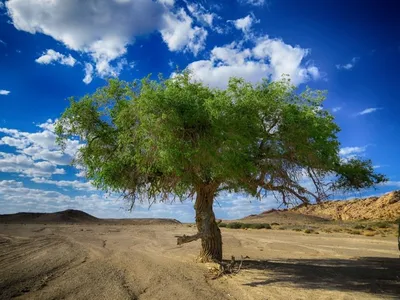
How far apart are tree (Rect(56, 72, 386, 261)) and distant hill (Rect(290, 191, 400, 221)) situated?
47718mm

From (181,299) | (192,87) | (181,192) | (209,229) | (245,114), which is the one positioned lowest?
(181,299)

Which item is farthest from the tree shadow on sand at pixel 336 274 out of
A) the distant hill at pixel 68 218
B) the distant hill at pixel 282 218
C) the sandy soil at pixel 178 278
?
the distant hill at pixel 68 218

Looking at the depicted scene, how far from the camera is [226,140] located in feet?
36.0

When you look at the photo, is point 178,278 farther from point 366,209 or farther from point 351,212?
point 351,212

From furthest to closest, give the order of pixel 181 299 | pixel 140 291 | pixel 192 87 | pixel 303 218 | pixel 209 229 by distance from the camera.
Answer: pixel 303 218 < pixel 209 229 < pixel 192 87 < pixel 140 291 < pixel 181 299

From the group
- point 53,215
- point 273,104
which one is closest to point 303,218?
point 53,215

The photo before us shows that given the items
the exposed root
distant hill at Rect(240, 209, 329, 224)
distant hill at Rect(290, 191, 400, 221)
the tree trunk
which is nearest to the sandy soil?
the exposed root

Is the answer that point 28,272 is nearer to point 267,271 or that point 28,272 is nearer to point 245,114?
point 267,271

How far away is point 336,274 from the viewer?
45.2 feet

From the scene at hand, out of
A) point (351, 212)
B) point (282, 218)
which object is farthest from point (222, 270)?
point (351, 212)

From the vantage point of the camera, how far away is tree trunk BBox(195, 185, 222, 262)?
1477 centimetres

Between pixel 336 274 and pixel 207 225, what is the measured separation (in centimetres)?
524

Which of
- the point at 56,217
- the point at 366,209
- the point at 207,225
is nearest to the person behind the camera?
the point at 207,225

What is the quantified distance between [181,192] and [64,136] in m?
5.31
